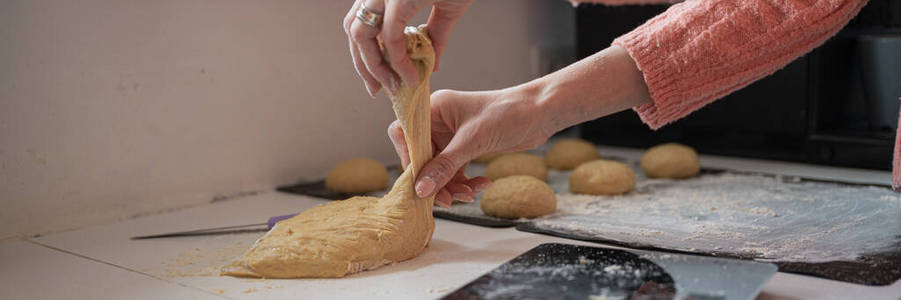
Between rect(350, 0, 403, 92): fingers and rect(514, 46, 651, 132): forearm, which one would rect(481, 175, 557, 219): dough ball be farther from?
rect(350, 0, 403, 92): fingers

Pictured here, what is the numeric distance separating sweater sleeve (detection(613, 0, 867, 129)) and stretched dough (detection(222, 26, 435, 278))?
41 centimetres

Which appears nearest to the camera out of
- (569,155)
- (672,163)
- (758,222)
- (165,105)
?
(758,222)

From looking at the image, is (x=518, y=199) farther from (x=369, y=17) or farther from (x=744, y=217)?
(x=369, y=17)

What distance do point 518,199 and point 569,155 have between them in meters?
0.71

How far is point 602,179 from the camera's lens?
1.99 meters

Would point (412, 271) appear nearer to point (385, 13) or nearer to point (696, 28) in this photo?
point (385, 13)

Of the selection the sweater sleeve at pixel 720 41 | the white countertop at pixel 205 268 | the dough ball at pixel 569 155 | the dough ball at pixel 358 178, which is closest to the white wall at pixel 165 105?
the white countertop at pixel 205 268

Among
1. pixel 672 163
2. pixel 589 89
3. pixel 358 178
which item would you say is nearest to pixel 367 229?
pixel 589 89

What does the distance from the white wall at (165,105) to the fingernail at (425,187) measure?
2.80 feet

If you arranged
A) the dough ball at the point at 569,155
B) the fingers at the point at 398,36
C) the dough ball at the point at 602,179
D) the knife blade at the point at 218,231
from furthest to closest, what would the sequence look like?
the dough ball at the point at 569,155
the dough ball at the point at 602,179
the knife blade at the point at 218,231
the fingers at the point at 398,36

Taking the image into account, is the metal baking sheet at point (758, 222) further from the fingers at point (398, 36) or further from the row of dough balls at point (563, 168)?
the fingers at point (398, 36)

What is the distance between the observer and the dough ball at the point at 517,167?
84.3 inches

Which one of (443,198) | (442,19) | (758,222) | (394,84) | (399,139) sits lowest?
(758,222)

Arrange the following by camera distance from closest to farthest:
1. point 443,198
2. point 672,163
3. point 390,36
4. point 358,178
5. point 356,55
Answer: point 390,36
point 356,55
point 443,198
point 358,178
point 672,163
